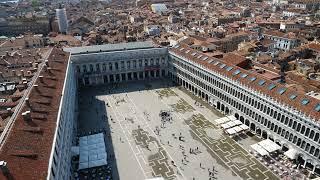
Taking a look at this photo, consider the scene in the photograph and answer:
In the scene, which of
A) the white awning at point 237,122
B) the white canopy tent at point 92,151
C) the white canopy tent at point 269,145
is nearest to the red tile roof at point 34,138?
the white canopy tent at point 92,151

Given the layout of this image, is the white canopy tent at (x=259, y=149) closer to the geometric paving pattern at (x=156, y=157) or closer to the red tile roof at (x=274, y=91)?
the red tile roof at (x=274, y=91)

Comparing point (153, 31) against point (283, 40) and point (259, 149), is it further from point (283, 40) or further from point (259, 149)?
point (259, 149)

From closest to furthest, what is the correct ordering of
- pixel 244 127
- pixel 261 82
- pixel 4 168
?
pixel 4 168 → pixel 261 82 → pixel 244 127

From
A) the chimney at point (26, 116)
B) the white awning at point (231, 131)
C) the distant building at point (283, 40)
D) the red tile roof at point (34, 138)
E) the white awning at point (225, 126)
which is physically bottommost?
the white awning at point (231, 131)

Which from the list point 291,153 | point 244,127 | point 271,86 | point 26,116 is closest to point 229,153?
point 244,127

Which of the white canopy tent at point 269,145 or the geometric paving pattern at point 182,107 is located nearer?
the white canopy tent at point 269,145

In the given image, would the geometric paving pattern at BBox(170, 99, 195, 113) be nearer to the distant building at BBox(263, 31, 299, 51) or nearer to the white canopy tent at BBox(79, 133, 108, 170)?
the white canopy tent at BBox(79, 133, 108, 170)

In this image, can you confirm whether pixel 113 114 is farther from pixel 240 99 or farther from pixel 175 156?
pixel 240 99
